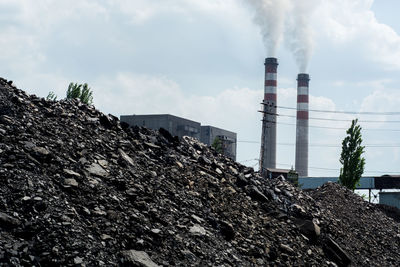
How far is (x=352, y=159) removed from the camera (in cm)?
3997

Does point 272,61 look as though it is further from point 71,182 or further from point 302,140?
point 71,182

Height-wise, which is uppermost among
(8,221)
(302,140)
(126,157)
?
(302,140)

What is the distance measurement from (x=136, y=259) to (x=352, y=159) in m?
33.7

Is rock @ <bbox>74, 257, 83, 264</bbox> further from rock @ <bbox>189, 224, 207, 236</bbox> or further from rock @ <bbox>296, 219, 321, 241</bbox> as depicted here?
rock @ <bbox>296, 219, 321, 241</bbox>

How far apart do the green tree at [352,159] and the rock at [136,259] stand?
32.4 metres

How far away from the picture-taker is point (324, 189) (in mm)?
25578

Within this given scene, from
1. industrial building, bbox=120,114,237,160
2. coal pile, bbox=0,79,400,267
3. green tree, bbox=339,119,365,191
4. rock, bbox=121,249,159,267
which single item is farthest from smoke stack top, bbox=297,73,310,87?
rock, bbox=121,249,159,267

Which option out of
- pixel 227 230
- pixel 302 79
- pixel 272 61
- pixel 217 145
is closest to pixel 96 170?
pixel 227 230

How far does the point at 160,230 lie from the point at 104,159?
339 centimetres

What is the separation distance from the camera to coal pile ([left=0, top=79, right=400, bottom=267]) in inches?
376

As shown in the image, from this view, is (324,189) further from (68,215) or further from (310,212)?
(68,215)

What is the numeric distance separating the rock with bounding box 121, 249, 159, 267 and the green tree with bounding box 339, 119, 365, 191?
32354 millimetres

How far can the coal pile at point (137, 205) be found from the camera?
31.3ft

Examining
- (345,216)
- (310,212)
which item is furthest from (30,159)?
(345,216)
